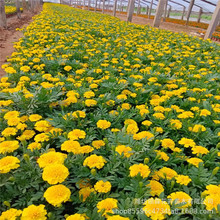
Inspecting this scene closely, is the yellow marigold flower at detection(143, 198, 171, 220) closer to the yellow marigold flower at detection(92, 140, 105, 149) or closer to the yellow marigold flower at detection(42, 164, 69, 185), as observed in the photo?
the yellow marigold flower at detection(42, 164, 69, 185)

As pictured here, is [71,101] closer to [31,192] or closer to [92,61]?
[31,192]

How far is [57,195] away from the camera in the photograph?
1.30 m

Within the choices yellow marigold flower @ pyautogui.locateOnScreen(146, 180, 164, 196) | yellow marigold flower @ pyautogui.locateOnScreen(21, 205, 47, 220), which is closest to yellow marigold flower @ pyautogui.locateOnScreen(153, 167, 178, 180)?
yellow marigold flower @ pyautogui.locateOnScreen(146, 180, 164, 196)

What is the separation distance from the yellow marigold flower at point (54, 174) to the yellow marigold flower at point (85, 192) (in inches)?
9.6

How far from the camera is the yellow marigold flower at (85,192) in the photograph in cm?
148

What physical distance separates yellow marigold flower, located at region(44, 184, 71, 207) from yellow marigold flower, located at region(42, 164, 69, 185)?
5 centimetres

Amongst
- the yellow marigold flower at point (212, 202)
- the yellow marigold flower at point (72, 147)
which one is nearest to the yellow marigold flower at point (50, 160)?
the yellow marigold flower at point (72, 147)

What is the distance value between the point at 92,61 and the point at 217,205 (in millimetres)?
3662

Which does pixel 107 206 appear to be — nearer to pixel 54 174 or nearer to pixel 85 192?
pixel 85 192

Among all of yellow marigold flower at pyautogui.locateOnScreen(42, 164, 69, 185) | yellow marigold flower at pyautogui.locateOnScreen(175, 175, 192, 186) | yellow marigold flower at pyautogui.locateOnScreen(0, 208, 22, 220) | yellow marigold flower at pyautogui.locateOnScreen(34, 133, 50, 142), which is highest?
yellow marigold flower at pyautogui.locateOnScreen(42, 164, 69, 185)

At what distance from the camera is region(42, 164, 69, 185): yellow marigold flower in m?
1.33

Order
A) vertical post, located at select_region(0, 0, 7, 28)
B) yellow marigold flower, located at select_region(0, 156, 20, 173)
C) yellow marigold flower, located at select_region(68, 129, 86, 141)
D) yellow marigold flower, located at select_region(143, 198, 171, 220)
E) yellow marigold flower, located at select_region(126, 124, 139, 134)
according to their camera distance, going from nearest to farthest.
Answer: yellow marigold flower, located at select_region(143, 198, 171, 220), yellow marigold flower, located at select_region(0, 156, 20, 173), yellow marigold flower, located at select_region(68, 129, 86, 141), yellow marigold flower, located at select_region(126, 124, 139, 134), vertical post, located at select_region(0, 0, 7, 28)

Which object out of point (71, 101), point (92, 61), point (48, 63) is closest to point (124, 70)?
point (92, 61)

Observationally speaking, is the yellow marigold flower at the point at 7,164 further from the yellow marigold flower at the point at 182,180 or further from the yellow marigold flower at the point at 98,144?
the yellow marigold flower at the point at 182,180
